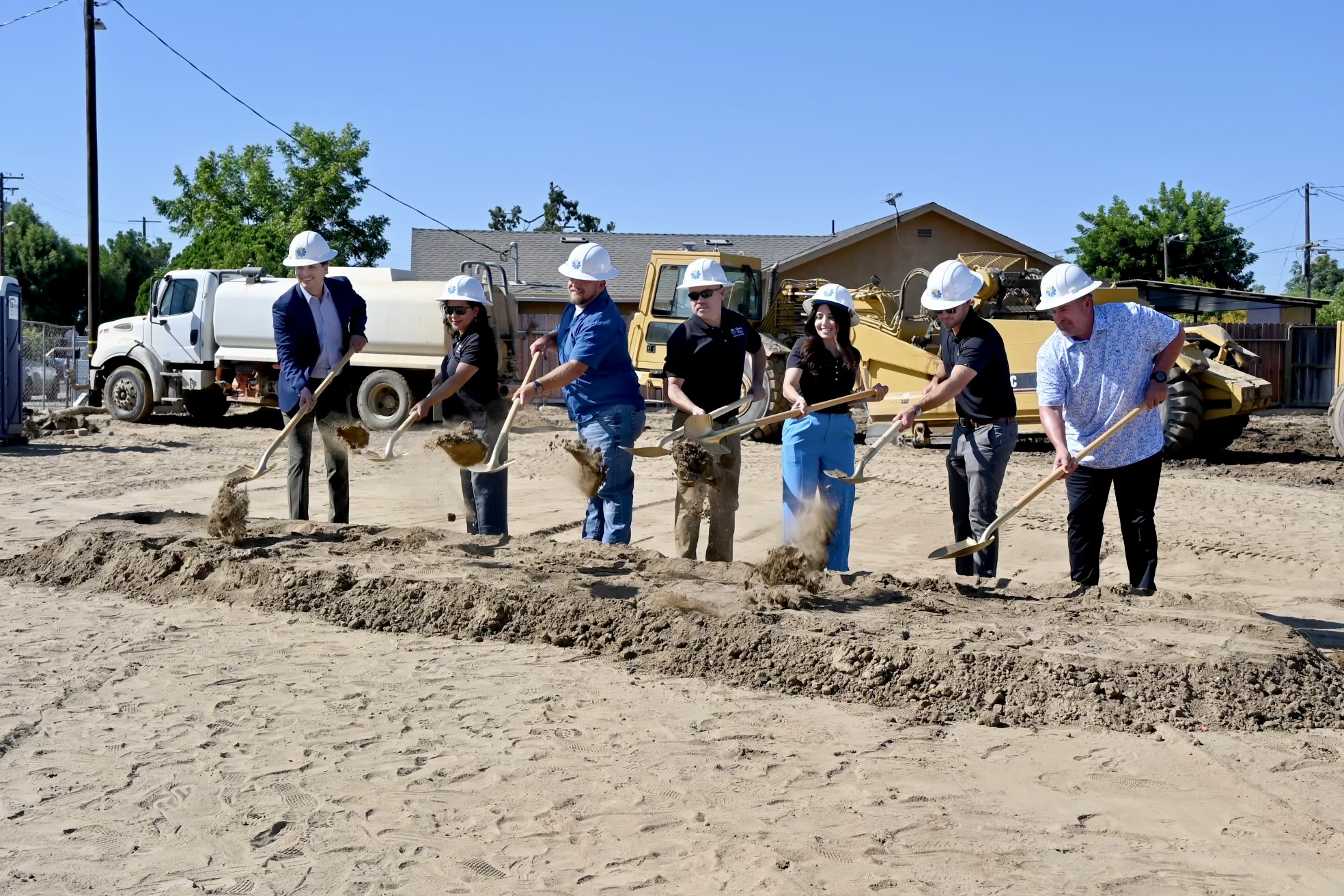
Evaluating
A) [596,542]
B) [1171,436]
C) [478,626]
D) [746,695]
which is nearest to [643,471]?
[1171,436]

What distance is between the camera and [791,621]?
5617mm

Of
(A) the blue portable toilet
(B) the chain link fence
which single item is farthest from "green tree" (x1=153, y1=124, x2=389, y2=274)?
(A) the blue portable toilet

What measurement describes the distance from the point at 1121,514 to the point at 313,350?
5094 millimetres

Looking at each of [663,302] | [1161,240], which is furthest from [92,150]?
[1161,240]

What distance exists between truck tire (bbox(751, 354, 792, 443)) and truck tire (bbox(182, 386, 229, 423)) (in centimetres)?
897

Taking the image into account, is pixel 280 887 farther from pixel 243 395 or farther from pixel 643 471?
pixel 243 395

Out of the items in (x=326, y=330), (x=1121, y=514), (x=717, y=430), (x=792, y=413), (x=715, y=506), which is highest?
(x=326, y=330)

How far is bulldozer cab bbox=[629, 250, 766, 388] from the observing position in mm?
17609

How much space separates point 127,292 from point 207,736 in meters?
62.3

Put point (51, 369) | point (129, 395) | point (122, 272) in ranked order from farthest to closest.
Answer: point (122, 272) → point (51, 369) → point (129, 395)

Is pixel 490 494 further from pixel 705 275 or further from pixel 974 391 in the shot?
pixel 974 391

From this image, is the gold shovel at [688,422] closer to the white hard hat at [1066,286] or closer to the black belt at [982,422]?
the black belt at [982,422]

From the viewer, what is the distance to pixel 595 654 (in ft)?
18.8

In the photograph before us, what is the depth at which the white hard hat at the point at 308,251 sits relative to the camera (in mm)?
7949
